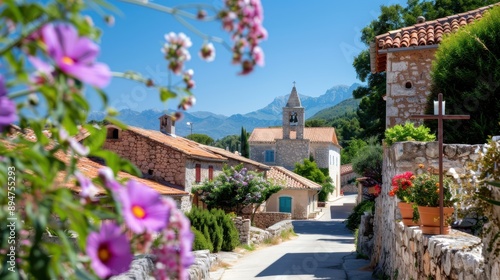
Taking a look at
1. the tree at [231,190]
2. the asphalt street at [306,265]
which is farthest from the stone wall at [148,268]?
the tree at [231,190]

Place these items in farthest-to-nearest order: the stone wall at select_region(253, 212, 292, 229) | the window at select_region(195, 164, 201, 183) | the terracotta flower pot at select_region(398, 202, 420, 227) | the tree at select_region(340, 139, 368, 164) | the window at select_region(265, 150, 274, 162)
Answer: the tree at select_region(340, 139, 368, 164)
the window at select_region(265, 150, 274, 162)
the stone wall at select_region(253, 212, 292, 229)
the window at select_region(195, 164, 201, 183)
the terracotta flower pot at select_region(398, 202, 420, 227)

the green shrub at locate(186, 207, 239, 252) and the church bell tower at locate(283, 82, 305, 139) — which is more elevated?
the church bell tower at locate(283, 82, 305, 139)

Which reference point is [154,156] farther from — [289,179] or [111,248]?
[111,248]

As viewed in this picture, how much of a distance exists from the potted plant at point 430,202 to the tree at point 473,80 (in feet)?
13.9

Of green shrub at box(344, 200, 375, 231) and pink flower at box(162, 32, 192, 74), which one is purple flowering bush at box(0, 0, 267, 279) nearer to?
pink flower at box(162, 32, 192, 74)

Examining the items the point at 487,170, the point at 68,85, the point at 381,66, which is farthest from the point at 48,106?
the point at 381,66

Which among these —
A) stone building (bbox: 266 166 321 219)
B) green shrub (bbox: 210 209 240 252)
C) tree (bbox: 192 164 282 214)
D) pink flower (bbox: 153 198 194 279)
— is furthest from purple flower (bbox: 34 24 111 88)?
stone building (bbox: 266 166 321 219)

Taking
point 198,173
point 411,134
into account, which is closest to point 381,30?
point 198,173

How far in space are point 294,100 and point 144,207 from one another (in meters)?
59.0

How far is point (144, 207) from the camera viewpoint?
3.00 feet

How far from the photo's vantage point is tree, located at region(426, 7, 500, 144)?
35.8 feet

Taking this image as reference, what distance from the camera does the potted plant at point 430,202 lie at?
652cm

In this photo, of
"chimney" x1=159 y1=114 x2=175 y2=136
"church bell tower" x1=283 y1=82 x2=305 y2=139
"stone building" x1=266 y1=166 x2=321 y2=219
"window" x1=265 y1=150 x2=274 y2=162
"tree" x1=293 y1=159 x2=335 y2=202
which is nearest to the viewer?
"chimney" x1=159 y1=114 x2=175 y2=136

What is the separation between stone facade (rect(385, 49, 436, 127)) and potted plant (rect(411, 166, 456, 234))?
6074 mm
